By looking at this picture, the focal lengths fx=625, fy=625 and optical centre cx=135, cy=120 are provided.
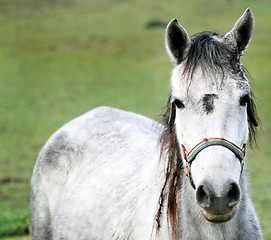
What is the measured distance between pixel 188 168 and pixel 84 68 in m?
23.0

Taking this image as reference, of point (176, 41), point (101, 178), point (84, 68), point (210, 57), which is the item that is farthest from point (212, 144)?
point (84, 68)

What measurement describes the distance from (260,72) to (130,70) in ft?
17.4

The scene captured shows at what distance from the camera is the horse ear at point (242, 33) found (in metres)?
3.43

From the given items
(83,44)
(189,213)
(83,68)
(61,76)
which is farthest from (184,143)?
(83,44)

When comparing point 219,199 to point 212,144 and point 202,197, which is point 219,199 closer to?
point 202,197

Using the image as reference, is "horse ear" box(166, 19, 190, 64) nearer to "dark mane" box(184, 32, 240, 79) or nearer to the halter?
"dark mane" box(184, 32, 240, 79)

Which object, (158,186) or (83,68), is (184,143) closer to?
(158,186)

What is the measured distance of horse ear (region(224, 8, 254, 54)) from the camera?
343 centimetres

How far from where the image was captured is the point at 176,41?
3426mm

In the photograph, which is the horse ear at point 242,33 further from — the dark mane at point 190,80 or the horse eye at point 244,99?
the horse eye at point 244,99

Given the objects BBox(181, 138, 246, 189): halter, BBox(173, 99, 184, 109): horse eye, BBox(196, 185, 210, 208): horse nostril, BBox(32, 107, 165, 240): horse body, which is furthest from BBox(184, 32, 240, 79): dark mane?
BBox(32, 107, 165, 240): horse body

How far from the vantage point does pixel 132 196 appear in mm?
4164

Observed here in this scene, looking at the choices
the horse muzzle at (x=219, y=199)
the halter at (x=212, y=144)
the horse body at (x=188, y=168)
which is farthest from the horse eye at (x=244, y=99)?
the horse muzzle at (x=219, y=199)

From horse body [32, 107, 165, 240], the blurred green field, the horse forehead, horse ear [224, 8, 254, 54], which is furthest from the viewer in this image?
the blurred green field
